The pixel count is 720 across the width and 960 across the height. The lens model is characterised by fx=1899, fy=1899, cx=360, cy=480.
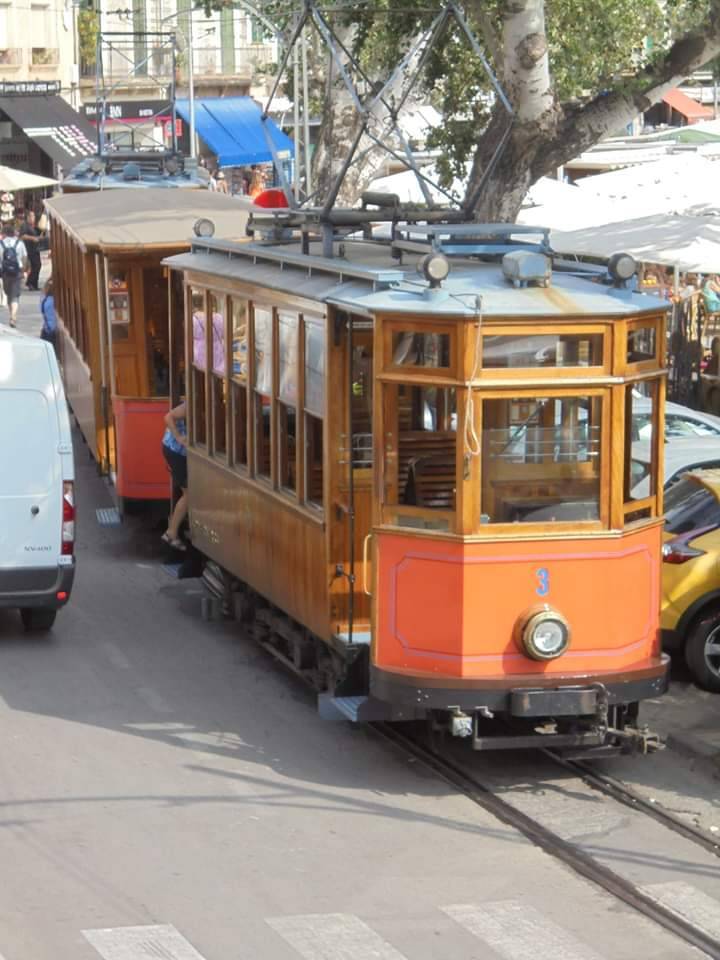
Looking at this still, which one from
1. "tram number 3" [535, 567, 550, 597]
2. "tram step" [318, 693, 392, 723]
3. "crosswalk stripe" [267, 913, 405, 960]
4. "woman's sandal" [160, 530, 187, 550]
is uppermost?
"tram number 3" [535, 567, 550, 597]

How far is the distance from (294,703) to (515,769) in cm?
186

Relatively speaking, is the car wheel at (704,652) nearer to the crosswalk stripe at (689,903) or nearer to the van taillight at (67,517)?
the crosswalk stripe at (689,903)

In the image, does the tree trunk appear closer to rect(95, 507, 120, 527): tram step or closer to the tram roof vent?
rect(95, 507, 120, 527): tram step

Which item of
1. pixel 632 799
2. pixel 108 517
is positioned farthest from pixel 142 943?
pixel 108 517

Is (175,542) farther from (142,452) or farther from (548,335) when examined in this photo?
(548,335)

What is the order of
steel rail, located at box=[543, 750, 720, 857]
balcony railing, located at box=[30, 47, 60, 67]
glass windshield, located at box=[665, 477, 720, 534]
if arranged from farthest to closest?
balcony railing, located at box=[30, 47, 60, 67] < glass windshield, located at box=[665, 477, 720, 534] < steel rail, located at box=[543, 750, 720, 857]

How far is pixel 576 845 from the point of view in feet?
28.7

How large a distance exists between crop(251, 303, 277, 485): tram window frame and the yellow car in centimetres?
258

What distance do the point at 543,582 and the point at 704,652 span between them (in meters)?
2.78

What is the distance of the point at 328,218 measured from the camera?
11125mm

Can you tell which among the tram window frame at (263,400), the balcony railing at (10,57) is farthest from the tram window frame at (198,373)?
the balcony railing at (10,57)

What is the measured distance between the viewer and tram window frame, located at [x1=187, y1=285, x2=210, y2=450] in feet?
42.7

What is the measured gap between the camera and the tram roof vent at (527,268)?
942 cm

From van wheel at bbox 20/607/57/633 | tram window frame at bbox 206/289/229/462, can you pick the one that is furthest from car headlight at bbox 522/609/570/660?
van wheel at bbox 20/607/57/633
